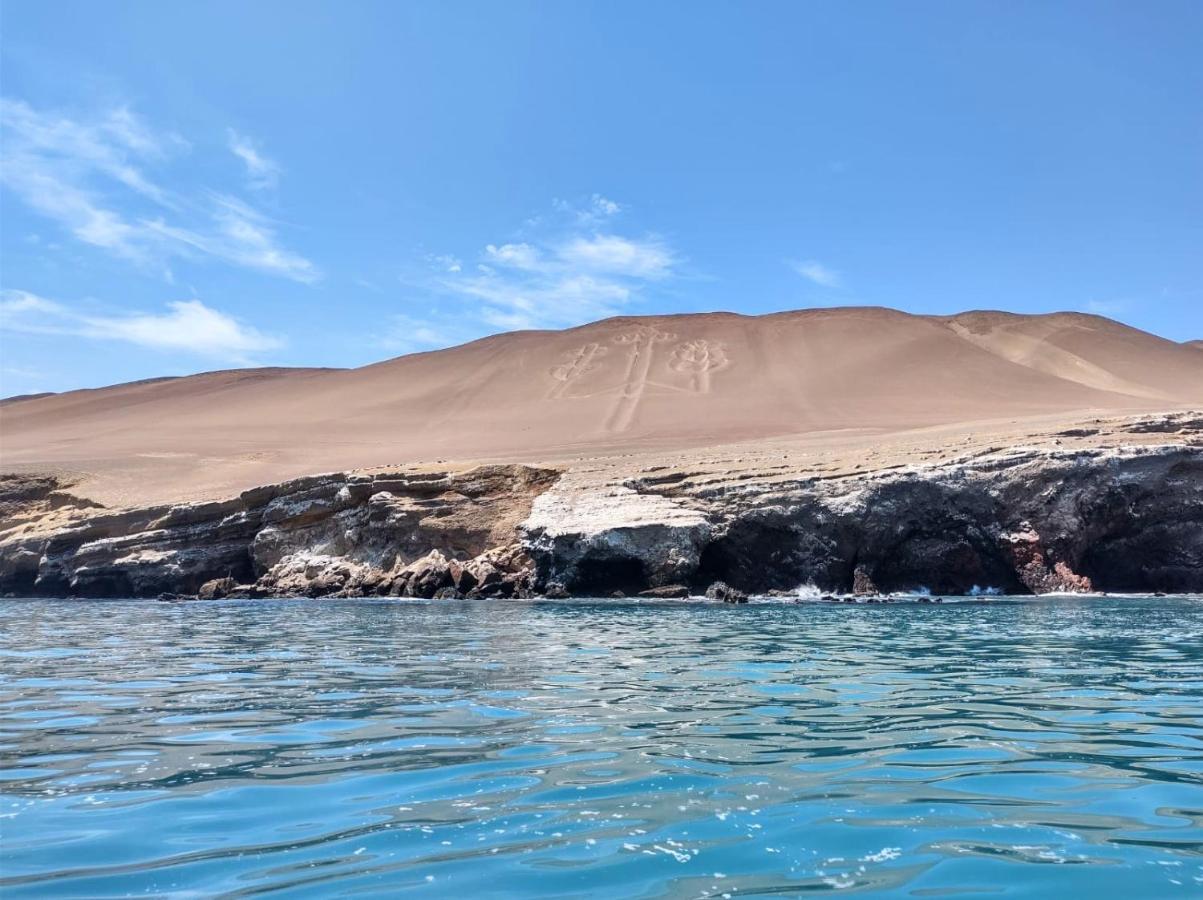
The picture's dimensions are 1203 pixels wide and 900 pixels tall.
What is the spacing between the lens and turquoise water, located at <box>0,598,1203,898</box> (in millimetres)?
4273

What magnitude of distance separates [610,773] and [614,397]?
222ft

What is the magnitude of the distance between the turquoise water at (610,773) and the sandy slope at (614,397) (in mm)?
31834

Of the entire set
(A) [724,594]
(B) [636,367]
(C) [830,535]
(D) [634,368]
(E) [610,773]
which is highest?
(B) [636,367]

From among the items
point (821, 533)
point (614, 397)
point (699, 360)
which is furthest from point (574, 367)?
point (821, 533)

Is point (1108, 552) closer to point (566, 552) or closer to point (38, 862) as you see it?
point (566, 552)


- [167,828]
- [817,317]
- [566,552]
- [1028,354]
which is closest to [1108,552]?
[566,552]

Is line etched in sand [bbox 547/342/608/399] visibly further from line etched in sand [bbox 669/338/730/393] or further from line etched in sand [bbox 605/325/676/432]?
line etched in sand [bbox 669/338/730/393]

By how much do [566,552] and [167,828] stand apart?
22.4 m

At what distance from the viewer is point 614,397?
7344 centimetres

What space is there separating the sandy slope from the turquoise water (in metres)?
31.8

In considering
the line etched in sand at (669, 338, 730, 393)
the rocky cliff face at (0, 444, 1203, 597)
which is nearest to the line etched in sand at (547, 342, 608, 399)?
the line etched in sand at (669, 338, 730, 393)

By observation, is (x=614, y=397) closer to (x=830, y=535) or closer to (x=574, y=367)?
(x=574, y=367)

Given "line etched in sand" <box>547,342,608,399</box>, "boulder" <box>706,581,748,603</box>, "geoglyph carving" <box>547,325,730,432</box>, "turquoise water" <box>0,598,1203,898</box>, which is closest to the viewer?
"turquoise water" <box>0,598,1203,898</box>

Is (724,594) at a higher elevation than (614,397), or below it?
below
